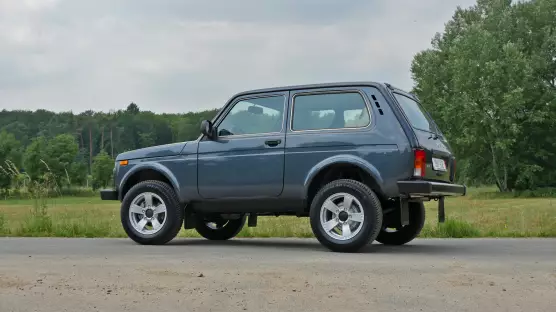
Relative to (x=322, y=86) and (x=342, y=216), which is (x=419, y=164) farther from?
(x=322, y=86)

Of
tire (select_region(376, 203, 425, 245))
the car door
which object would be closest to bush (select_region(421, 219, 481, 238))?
tire (select_region(376, 203, 425, 245))

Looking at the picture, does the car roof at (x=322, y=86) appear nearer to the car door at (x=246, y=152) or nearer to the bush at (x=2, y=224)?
the car door at (x=246, y=152)

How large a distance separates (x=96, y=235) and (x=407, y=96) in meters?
5.86

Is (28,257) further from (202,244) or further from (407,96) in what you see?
(407,96)

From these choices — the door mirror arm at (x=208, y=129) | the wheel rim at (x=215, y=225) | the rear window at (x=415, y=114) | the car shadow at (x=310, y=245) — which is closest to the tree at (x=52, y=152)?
the wheel rim at (x=215, y=225)

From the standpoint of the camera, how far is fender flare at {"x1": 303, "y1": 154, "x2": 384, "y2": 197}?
838 cm

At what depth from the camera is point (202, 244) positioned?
1000cm

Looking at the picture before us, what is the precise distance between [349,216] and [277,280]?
284cm

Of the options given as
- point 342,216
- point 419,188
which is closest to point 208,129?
point 342,216

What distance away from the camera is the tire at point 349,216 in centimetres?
820

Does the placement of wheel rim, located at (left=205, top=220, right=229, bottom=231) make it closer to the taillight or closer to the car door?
the car door

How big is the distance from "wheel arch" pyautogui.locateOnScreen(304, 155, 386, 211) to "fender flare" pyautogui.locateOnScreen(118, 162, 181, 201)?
1.94 meters

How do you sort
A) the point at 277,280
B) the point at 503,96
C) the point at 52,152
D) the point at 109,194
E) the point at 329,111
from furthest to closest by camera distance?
the point at 52,152 → the point at 503,96 → the point at 109,194 → the point at 329,111 → the point at 277,280

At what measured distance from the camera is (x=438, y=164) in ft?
29.3
